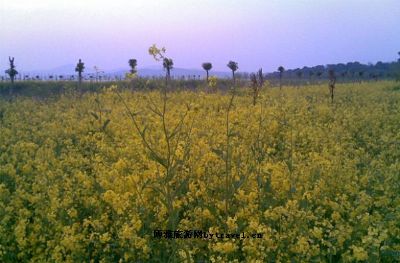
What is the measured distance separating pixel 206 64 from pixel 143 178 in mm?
28945

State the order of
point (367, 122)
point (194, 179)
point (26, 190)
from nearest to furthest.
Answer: point (194, 179), point (26, 190), point (367, 122)

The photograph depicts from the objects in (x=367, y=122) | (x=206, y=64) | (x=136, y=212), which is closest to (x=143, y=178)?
(x=136, y=212)

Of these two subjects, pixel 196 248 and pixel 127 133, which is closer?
pixel 196 248

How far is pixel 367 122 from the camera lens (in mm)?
9430

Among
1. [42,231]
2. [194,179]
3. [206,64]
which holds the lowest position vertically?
[42,231]

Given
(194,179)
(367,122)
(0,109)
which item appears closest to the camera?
(194,179)

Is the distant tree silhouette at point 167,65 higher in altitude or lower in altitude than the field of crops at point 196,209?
higher

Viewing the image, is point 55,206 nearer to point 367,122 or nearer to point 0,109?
point 367,122

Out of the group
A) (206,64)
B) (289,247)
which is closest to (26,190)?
(289,247)

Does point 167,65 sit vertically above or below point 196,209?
above

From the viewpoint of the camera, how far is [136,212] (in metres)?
3.55

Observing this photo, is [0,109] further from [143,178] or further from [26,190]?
[143,178]

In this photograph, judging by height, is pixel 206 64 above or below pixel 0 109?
above

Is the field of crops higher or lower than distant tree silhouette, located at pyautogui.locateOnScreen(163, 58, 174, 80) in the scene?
lower
